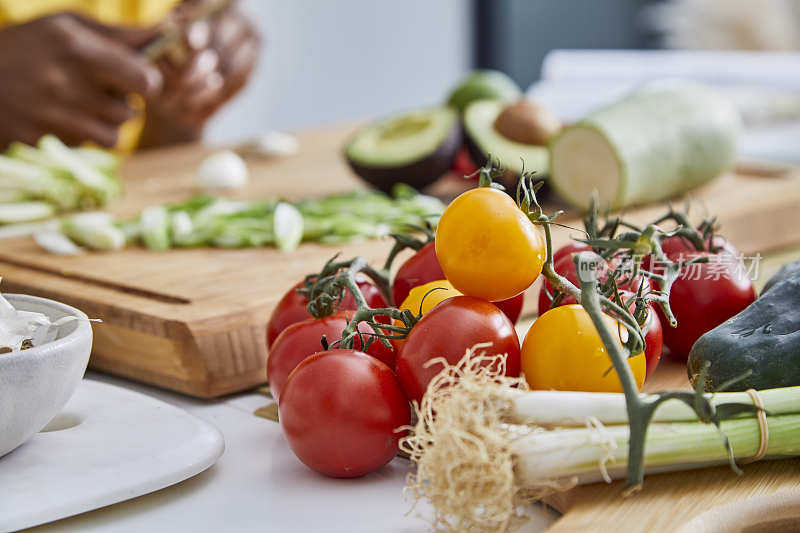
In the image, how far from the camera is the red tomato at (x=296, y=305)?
0.99 metres

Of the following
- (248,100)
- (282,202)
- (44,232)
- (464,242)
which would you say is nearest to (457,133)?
(282,202)

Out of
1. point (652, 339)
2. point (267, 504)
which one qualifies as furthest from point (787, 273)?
point (267, 504)

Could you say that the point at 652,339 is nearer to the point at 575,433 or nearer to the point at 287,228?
the point at 575,433

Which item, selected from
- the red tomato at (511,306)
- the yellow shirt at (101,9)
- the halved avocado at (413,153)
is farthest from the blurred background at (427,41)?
the red tomato at (511,306)

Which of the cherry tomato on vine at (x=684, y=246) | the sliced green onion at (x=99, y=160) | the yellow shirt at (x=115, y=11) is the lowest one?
the sliced green onion at (x=99, y=160)

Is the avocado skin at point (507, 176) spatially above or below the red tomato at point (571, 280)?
below

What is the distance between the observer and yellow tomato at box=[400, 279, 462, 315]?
868 mm

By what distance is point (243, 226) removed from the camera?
1.49 m

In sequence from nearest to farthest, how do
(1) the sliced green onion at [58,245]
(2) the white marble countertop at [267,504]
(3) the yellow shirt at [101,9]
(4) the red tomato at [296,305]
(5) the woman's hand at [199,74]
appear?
(2) the white marble countertop at [267,504], (4) the red tomato at [296,305], (1) the sliced green onion at [58,245], (5) the woman's hand at [199,74], (3) the yellow shirt at [101,9]

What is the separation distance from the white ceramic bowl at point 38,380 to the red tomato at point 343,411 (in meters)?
0.18

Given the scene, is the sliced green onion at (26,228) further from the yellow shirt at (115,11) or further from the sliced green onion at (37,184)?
the yellow shirt at (115,11)

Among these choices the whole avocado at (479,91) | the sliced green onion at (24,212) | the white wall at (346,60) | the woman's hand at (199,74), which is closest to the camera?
the sliced green onion at (24,212)

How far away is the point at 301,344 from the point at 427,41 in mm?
4163

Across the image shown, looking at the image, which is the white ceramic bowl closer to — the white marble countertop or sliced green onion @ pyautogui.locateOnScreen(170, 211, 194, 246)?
the white marble countertop
